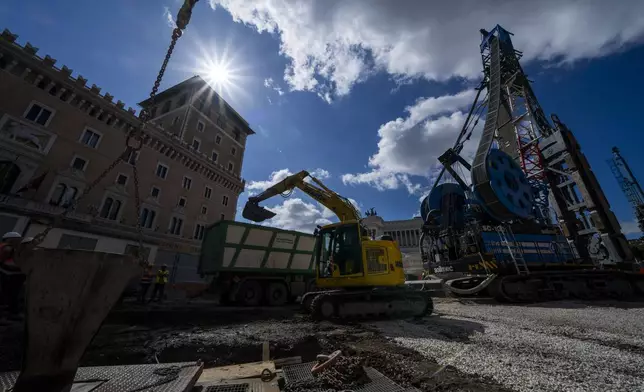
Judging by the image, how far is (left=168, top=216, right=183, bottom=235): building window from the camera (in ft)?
81.6

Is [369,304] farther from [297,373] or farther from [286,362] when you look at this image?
[297,373]

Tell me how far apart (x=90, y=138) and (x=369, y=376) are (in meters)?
Result: 28.2

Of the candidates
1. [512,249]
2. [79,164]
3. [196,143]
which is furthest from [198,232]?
[512,249]

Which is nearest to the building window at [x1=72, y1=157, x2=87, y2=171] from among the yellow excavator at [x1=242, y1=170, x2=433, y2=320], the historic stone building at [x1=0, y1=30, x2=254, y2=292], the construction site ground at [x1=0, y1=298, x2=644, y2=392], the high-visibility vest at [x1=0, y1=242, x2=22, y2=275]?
the historic stone building at [x1=0, y1=30, x2=254, y2=292]

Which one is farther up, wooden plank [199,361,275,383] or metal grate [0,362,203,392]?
metal grate [0,362,203,392]

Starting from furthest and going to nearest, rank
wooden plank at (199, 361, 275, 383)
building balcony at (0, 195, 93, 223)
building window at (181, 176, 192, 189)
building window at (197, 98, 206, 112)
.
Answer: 1. building window at (197, 98, 206, 112)
2. building window at (181, 176, 192, 189)
3. building balcony at (0, 195, 93, 223)
4. wooden plank at (199, 361, 275, 383)

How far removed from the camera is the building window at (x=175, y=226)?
2487 cm

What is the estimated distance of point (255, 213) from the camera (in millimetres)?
10859

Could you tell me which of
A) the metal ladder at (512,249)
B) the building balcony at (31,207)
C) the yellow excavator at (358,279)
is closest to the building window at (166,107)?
the building balcony at (31,207)

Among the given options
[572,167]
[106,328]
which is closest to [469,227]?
[572,167]

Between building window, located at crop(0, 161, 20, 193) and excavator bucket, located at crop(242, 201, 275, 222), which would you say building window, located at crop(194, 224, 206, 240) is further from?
excavator bucket, located at crop(242, 201, 275, 222)

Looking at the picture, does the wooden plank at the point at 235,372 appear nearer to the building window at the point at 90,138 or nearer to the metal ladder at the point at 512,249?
the metal ladder at the point at 512,249

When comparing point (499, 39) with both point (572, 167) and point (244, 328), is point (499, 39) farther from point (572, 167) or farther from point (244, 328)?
point (244, 328)

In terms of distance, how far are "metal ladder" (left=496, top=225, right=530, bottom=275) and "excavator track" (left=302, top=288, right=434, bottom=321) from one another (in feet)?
17.3
